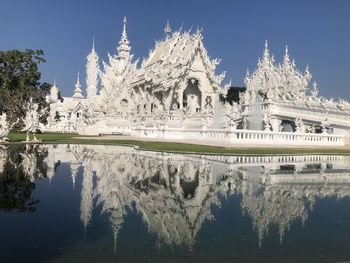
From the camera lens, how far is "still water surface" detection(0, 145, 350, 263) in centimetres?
386

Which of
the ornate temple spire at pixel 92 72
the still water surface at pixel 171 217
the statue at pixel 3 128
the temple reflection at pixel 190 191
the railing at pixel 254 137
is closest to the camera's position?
the still water surface at pixel 171 217

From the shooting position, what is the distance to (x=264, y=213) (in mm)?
5582

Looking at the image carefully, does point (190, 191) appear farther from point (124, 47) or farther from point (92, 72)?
point (92, 72)

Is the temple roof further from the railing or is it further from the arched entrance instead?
the railing

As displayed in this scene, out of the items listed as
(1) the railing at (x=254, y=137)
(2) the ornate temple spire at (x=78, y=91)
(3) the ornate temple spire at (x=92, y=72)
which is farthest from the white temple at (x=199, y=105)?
(2) the ornate temple spire at (x=78, y=91)

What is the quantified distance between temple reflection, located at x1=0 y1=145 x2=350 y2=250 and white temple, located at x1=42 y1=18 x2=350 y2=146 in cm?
954

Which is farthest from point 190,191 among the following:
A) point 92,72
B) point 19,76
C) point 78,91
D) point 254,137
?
point 78,91

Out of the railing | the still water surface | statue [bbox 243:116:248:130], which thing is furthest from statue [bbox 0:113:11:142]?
statue [bbox 243:116:248:130]

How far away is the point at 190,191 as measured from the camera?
7.13m

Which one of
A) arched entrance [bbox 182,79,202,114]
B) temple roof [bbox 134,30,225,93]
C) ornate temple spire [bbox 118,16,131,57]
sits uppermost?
ornate temple spire [bbox 118,16,131,57]

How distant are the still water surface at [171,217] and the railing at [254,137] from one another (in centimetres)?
1027

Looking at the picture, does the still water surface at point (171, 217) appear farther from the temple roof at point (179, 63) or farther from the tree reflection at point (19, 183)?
the temple roof at point (179, 63)

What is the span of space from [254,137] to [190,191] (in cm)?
1397

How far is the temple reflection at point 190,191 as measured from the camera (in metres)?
5.06
